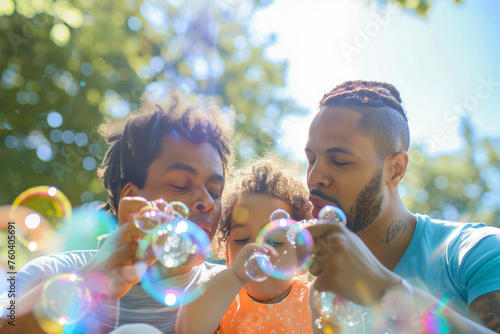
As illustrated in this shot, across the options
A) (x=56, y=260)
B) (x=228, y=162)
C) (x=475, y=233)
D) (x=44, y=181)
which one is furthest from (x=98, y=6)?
(x=475, y=233)

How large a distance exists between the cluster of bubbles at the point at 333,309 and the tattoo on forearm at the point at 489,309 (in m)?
0.55

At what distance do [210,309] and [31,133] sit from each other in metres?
6.64

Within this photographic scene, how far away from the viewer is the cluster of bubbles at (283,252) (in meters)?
1.68

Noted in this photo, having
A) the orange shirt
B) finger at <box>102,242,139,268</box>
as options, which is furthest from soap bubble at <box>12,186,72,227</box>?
finger at <box>102,242,139,268</box>

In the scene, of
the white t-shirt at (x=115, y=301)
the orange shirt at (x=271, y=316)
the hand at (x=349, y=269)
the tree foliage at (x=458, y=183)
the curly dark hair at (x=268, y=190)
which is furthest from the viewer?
the tree foliage at (x=458, y=183)

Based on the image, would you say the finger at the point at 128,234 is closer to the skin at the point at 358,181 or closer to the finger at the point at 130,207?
the finger at the point at 130,207

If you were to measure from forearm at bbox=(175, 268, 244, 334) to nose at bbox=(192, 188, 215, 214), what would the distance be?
1.49 ft

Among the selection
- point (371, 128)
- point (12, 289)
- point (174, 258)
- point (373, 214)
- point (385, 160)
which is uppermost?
point (371, 128)

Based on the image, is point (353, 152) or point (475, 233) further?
point (353, 152)

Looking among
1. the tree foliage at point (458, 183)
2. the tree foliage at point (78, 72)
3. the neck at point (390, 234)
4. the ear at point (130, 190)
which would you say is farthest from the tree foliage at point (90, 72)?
the tree foliage at point (458, 183)

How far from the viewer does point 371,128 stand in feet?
8.63

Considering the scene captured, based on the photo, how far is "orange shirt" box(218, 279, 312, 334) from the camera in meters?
2.42

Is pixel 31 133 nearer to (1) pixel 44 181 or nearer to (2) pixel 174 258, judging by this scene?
(1) pixel 44 181

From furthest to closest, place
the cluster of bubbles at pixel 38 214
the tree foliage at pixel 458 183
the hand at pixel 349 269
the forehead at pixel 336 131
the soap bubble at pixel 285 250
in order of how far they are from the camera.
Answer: the tree foliage at pixel 458 183, the cluster of bubbles at pixel 38 214, the forehead at pixel 336 131, the soap bubble at pixel 285 250, the hand at pixel 349 269
